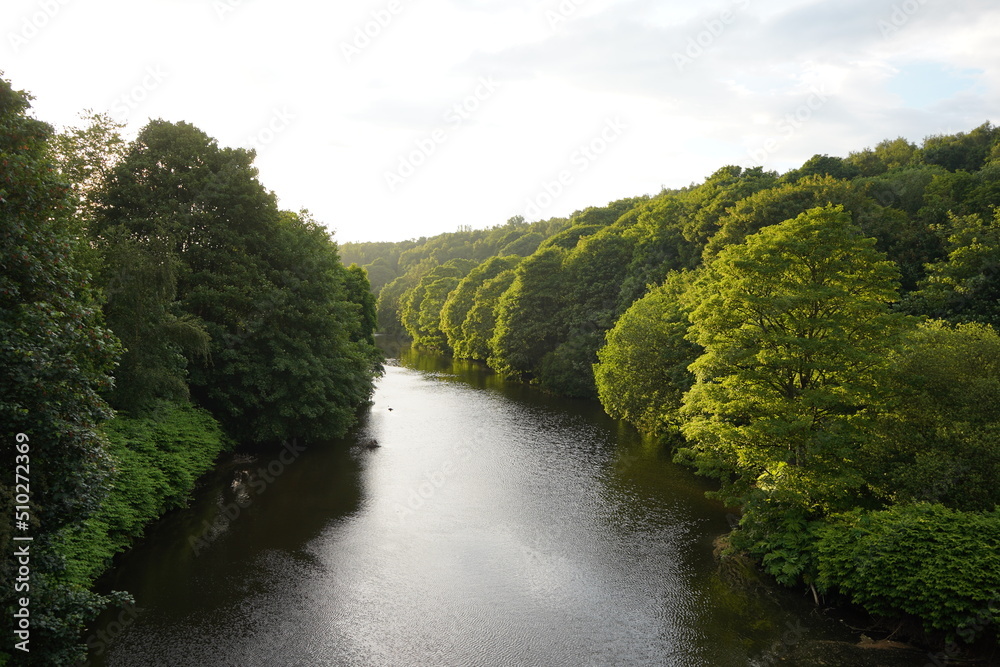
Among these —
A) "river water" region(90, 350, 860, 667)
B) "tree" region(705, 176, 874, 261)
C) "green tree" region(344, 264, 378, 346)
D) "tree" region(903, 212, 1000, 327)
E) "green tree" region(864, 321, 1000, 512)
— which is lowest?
"river water" region(90, 350, 860, 667)

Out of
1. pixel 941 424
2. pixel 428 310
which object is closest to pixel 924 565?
pixel 941 424

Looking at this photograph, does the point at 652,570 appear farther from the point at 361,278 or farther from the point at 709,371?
the point at 361,278

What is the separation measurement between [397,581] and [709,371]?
13.1m

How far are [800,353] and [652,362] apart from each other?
17.0 m

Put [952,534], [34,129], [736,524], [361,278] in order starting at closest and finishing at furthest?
[34,129] → [952,534] → [736,524] → [361,278]

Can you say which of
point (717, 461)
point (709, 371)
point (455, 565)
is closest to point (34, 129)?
point (455, 565)

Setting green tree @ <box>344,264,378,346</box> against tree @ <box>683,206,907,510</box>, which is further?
green tree @ <box>344,264,378,346</box>

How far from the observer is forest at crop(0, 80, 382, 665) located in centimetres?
1098

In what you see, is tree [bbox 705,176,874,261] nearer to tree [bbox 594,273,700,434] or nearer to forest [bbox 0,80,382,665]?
tree [bbox 594,273,700,434]

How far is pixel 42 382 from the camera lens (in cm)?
1077

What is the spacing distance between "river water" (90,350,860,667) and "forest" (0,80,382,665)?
2.01 metres

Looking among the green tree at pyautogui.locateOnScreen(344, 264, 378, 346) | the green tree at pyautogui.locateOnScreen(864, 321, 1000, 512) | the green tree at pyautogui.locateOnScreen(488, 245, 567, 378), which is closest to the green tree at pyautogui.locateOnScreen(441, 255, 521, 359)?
the green tree at pyautogui.locateOnScreen(488, 245, 567, 378)

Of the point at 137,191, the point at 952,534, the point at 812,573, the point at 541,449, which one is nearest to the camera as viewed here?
the point at 952,534

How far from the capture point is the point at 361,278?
52.8 m
